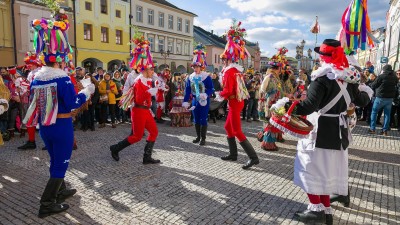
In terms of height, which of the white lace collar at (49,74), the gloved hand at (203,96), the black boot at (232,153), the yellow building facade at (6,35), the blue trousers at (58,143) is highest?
the yellow building facade at (6,35)

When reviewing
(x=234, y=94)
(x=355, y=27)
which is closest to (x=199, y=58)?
(x=234, y=94)

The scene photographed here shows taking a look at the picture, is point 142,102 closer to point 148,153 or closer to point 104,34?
point 148,153

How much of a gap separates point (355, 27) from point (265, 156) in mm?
3238

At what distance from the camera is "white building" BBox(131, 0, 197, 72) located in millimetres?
33688

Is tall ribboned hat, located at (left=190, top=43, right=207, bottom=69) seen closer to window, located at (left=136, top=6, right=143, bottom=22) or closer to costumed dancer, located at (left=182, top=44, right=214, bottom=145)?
costumed dancer, located at (left=182, top=44, right=214, bottom=145)

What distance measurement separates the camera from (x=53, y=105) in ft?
11.8

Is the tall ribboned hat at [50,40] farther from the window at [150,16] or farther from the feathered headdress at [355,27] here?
the window at [150,16]

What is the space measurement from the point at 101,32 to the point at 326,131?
2828cm

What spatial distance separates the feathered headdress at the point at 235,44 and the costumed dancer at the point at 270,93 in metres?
0.92

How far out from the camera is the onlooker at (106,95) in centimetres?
973

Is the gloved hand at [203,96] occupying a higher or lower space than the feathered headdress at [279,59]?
lower

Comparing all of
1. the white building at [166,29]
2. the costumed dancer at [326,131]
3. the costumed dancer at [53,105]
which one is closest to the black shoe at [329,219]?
the costumed dancer at [326,131]

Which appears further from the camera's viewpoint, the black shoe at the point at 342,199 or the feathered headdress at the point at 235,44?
the feathered headdress at the point at 235,44

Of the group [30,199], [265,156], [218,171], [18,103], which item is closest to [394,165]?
[265,156]
